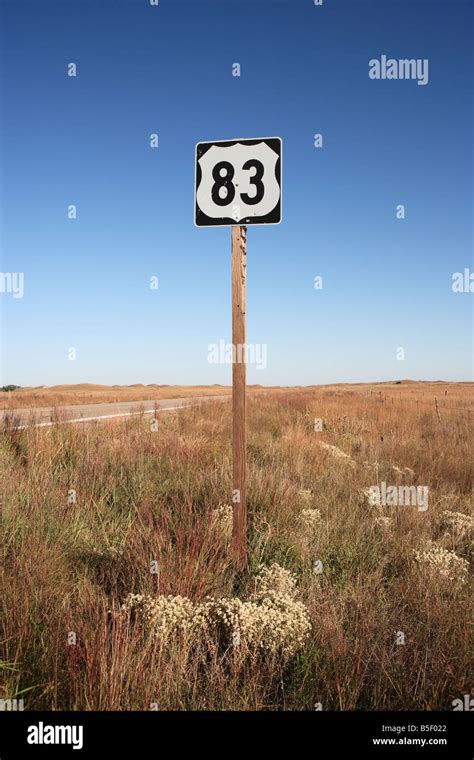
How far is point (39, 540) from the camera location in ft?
10.4

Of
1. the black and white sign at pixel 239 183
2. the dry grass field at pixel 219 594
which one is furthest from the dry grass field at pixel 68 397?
the black and white sign at pixel 239 183

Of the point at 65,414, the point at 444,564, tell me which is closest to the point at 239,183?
the point at 444,564

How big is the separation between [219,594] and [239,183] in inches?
123

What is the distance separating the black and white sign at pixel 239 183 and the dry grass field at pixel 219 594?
246cm

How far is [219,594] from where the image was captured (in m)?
2.99

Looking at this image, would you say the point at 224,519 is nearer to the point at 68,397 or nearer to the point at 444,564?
the point at 444,564

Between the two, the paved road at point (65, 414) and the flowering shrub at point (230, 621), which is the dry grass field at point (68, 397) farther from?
the flowering shrub at point (230, 621)

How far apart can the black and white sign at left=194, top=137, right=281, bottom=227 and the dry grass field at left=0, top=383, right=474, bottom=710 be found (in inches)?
97.0
